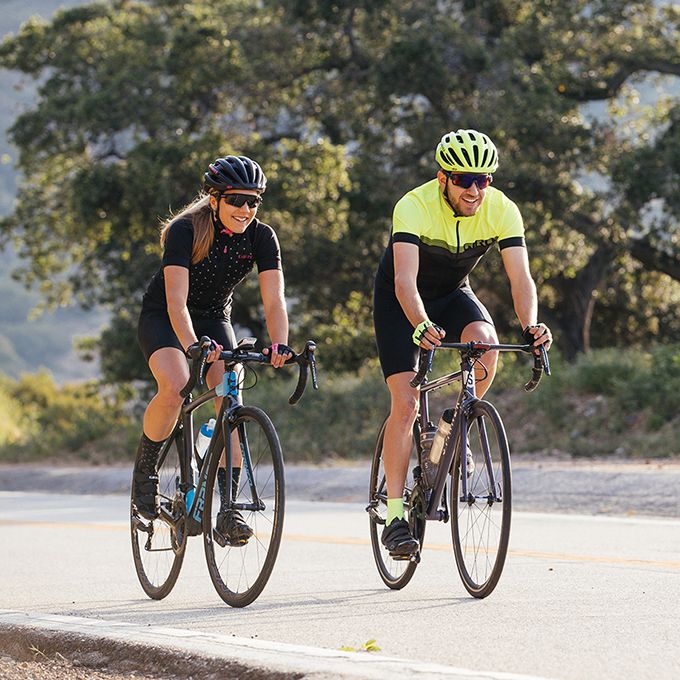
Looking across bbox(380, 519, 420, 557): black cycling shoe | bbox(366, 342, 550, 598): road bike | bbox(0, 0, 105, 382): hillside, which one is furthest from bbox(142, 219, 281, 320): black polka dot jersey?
bbox(0, 0, 105, 382): hillside

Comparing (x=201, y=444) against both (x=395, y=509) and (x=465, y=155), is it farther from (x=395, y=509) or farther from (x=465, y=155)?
(x=465, y=155)

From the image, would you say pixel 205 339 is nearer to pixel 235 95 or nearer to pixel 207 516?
pixel 207 516

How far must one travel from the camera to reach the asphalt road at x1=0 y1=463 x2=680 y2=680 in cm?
575

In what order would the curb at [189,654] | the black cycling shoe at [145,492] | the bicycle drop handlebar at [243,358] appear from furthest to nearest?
the black cycling shoe at [145,492] → the bicycle drop handlebar at [243,358] → the curb at [189,654]

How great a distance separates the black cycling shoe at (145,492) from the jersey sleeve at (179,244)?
1.27m

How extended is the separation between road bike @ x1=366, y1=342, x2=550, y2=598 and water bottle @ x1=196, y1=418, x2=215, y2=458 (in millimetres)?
1074

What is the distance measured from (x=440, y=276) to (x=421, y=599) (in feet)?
5.33

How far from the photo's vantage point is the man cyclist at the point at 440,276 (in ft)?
23.8

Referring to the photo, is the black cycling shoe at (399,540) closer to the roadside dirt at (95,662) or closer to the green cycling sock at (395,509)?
the green cycling sock at (395,509)

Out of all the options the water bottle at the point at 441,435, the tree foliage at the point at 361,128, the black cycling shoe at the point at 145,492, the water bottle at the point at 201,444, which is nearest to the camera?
the water bottle at the point at 441,435

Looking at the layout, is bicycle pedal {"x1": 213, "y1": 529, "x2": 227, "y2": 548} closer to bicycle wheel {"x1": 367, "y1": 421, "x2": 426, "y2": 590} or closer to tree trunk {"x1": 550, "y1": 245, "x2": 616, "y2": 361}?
bicycle wheel {"x1": 367, "y1": 421, "x2": 426, "y2": 590}

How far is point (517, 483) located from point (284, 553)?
5.46m

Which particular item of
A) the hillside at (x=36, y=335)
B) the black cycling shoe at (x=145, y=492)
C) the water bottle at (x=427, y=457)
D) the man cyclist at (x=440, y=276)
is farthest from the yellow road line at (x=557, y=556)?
the hillside at (x=36, y=335)

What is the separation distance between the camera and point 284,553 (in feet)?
32.6
